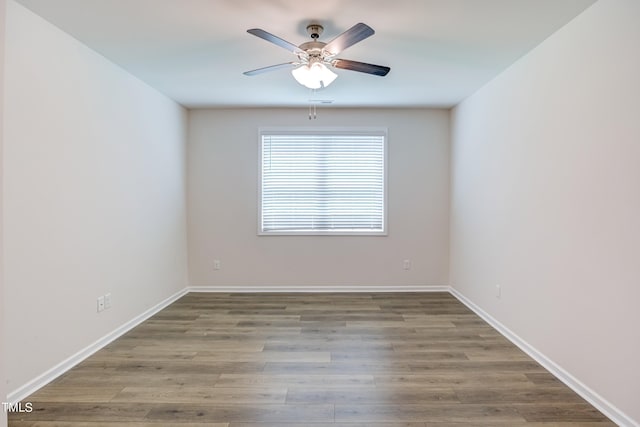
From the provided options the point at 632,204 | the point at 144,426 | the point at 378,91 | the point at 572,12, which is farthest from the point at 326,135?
the point at 144,426

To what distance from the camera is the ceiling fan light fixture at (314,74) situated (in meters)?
2.54

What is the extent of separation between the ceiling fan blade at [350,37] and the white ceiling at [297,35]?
8.4 inches

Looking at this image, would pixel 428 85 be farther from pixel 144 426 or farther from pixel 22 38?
pixel 144 426

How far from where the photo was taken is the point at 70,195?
8.69 ft

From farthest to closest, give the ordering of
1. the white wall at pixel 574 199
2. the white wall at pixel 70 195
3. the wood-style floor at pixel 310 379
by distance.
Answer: the white wall at pixel 70 195 < the wood-style floor at pixel 310 379 < the white wall at pixel 574 199

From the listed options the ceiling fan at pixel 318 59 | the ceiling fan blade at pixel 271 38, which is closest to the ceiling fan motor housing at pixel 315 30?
the ceiling fan at pixel 318 59

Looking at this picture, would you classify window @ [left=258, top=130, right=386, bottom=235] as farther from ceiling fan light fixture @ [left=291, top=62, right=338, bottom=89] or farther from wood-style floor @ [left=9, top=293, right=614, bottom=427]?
ceiling fan light fixture @ [left=291, top=62, right=338, bottom=89]

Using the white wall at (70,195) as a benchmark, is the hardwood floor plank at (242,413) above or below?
below

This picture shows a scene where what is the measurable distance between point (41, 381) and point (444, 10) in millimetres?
3580

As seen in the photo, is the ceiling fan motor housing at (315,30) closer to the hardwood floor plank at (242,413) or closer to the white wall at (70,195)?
the white wall at (70,195)

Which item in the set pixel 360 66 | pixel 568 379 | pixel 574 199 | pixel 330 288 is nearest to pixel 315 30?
pixel 360 66

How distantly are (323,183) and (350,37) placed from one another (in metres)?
2.72

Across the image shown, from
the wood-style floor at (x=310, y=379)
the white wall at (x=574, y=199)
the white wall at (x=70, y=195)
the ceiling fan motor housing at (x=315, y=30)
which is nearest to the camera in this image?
the white wall at (x=574, y=199)

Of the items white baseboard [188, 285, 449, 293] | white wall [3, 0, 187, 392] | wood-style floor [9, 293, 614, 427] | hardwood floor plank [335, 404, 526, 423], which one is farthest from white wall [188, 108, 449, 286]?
hardwood floor plank [335, 404, 526, 423]
